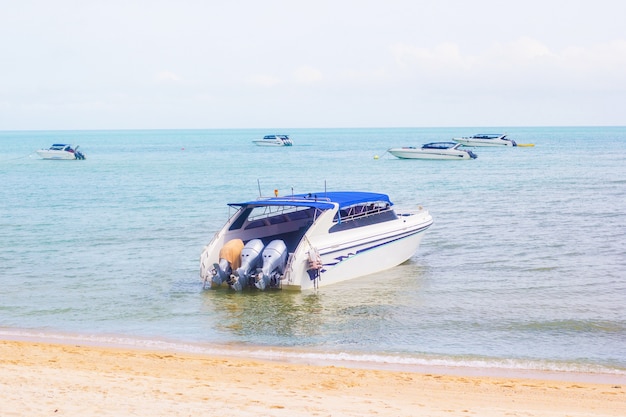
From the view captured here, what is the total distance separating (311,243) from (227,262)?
223cm

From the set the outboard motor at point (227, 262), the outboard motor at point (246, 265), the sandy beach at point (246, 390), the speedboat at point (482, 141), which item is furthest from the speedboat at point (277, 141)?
the sandy beach at point (246, 390)

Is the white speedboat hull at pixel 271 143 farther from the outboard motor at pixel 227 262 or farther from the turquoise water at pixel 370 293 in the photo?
the outboard motor at pixel 227 262

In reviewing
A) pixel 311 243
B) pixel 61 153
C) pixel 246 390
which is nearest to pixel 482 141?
pixel 61 153

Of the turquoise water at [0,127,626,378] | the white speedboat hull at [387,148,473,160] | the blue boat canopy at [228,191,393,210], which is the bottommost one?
the turquoise water at [0,127,626,378]

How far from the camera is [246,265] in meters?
20.5

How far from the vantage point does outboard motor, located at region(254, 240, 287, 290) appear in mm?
20203

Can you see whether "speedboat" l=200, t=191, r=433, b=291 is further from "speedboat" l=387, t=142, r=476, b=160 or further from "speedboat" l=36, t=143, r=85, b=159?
"speedboat" l=36, t=143, r=85, b=159

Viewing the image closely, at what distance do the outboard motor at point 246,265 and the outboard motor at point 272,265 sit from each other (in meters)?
0.25

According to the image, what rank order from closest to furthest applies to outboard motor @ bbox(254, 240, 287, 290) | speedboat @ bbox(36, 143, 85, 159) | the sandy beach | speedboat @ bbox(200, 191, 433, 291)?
the sandy beach < outboard motor @ bbox(254, 240, 287, 290) < speedboat @ bbox(200, 191, 433, 291) < speedboat @ bbox(36, 143, 85, 159)

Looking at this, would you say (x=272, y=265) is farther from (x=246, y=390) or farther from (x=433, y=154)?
(x=433, y=154)

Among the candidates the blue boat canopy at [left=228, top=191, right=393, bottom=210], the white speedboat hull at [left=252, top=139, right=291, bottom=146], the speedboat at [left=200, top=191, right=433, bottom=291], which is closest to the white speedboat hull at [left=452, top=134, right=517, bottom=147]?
the white speedboat hull at [left=252, top=139, right=291, bottom=146]

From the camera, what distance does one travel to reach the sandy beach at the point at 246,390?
1090 cm

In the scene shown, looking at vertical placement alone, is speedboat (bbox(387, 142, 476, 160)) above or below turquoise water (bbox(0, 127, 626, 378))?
above

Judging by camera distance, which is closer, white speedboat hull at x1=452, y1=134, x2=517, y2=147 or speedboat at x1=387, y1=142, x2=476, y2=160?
speedboat at x1=387, y1=142, x2=476, y2=160
